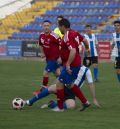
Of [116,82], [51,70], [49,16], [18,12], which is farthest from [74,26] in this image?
[51,70]

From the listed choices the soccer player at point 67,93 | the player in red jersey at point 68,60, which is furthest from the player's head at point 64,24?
the soccer player at point 67,93

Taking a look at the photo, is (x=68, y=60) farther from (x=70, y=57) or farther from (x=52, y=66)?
(x=52, y=66)

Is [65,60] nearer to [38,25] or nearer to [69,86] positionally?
A: [69,86]

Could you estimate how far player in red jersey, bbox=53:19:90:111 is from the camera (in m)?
10.7

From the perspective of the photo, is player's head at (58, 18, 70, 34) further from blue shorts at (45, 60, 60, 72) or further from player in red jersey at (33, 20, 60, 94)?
blue shorts at (45, 60, 60, 72)

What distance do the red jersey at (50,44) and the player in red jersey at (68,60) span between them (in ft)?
11.7

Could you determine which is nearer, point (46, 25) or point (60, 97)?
point (60, 97)

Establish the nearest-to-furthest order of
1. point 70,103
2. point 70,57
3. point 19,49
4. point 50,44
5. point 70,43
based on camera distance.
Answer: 1. point 70,57
2. point 70,43
3. point 70,103
4. point 50,44
5. point 19,49

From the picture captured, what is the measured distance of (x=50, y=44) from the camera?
1481 cm

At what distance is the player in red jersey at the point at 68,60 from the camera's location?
10.7 metres

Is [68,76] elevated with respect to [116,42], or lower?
lower

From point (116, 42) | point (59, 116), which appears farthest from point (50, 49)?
point (59, 116)

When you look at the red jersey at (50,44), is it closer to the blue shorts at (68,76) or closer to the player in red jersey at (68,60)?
the player in red jersey at (68,60)

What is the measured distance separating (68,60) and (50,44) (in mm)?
4210
